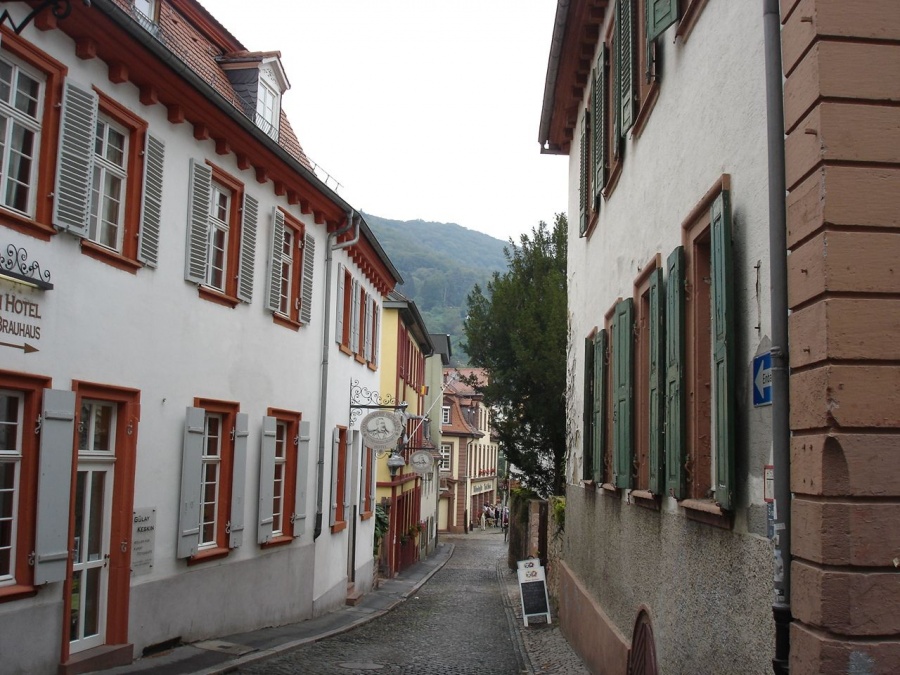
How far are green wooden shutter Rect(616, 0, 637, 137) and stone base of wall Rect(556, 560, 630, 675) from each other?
4.94 m

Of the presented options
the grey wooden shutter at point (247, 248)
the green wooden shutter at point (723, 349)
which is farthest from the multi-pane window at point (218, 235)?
the green wooden shutter at point (723, 349)

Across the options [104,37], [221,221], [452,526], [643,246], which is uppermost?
[104,37]

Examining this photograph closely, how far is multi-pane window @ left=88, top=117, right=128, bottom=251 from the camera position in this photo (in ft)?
34.3

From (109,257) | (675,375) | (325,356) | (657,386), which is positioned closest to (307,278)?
(325,356)

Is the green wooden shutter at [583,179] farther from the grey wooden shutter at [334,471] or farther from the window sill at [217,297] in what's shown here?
the grey wooden shutter at [334,471]

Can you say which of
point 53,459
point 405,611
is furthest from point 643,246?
point 405,611

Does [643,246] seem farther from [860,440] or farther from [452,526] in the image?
[452,526]

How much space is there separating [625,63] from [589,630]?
21.3ft

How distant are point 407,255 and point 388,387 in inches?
5805

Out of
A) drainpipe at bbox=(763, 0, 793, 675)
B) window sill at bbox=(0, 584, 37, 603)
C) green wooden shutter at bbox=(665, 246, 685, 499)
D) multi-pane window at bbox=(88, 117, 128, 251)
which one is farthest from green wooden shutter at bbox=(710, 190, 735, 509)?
multi-pane window at bbox=(88, 117, 128, 251)

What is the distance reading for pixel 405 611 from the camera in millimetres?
21984

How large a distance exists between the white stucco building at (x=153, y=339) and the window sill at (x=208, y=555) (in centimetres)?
4

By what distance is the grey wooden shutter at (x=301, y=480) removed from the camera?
16.5 metres

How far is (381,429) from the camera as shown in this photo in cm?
1958
